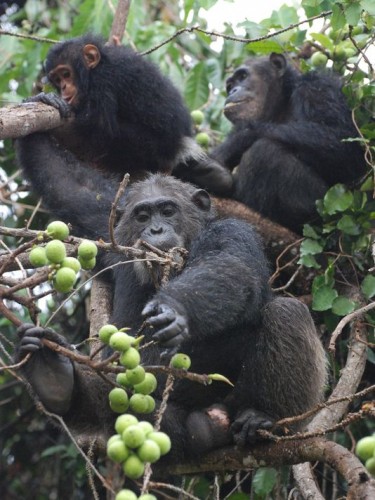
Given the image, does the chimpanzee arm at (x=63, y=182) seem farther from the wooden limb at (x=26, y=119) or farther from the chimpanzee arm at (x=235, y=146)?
the chimpanzee arm at (x=235, y=146)

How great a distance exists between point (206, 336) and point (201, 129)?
501cm

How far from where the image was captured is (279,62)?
9.02m

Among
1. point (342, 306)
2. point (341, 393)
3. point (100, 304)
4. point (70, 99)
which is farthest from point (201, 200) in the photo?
point (70, 99)

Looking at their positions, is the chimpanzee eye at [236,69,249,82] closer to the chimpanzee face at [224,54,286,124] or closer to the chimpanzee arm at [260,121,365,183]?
the chimpanzee face at [224,54,286,124]

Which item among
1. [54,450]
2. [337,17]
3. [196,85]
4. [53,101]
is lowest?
[54,450]

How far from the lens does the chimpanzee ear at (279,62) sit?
8.99 m

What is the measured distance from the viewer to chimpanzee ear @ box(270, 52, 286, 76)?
8.99 metres

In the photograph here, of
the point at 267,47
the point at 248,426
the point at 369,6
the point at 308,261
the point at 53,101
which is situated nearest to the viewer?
the point at 248,426

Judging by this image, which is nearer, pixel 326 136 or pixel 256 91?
pixel 326 136

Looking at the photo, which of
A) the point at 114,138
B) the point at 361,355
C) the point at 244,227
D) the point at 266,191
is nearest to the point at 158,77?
the point at 114,138

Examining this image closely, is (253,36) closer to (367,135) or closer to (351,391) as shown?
(367,135)

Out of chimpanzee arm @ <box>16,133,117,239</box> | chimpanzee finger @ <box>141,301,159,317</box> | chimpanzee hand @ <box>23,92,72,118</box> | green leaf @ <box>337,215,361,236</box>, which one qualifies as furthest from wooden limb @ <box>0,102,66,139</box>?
green leaf @ <box>337,215,361,236</box>

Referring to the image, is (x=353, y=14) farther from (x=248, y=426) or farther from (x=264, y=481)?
(x=264, y=481)

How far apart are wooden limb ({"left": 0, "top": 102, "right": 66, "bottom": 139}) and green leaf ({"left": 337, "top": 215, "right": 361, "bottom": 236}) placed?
2.32 meters
